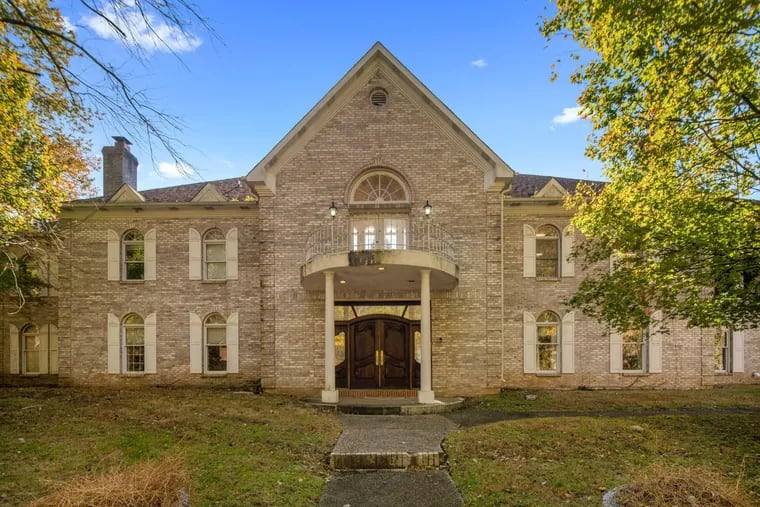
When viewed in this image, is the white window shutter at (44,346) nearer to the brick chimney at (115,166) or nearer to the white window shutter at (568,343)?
the brick chimney at (115,166)

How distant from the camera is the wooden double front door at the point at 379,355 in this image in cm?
1338

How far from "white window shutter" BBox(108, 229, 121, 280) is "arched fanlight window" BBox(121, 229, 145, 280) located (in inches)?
7.1

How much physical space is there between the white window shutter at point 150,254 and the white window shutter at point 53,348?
4.68 m

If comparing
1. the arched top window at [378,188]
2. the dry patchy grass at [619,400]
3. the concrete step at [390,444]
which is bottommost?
the dry patchy grass at [619,400]

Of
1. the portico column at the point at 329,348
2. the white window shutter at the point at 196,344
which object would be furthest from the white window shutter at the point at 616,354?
the white window shutter at the point at 196,344

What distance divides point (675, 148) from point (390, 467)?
7.94 meters

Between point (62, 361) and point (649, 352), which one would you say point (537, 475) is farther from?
point (62, 361)

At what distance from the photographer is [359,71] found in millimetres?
13141

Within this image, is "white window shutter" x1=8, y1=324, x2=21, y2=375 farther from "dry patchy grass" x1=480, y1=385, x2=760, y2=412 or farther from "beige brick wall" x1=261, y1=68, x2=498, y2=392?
"dry patchy grass" x1=480, y1=385, x2=760, y2=412

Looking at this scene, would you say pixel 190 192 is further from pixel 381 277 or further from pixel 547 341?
pixel 547 341

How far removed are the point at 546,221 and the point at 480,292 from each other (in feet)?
13.2

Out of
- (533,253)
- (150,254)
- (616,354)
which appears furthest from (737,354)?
(150,254)

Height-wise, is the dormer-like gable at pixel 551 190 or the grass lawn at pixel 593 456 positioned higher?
the dormer-like gable at pixel 551 190

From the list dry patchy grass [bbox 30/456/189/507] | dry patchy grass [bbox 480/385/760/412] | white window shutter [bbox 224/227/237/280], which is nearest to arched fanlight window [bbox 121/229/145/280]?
white window shutter [bbox 224/227/237/280]
